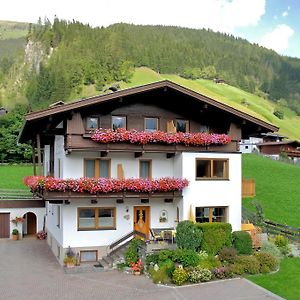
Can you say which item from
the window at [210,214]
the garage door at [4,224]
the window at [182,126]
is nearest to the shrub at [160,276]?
the window at [210,214]

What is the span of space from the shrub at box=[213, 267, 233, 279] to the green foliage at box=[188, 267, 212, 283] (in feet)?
1.21

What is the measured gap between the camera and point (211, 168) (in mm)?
24484

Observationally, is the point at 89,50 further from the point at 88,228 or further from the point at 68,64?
the point at 88,228

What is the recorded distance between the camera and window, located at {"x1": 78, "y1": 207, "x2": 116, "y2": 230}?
2330cm

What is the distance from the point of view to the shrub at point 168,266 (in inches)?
784

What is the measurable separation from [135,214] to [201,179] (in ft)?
12.6

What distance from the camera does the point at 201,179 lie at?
2417cm

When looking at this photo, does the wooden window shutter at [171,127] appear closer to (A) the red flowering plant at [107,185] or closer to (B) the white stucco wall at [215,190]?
(B) the white stucco wall at [215,190]

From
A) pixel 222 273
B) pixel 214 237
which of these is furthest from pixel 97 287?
pixel 214 237

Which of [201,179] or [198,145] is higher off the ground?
[198,145]

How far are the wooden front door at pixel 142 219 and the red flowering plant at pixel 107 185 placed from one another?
176 cm

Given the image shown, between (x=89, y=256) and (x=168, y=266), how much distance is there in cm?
500

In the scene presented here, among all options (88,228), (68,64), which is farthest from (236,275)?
(68,64)

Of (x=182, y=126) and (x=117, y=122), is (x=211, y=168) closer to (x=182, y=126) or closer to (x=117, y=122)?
(x=182, y=126)
